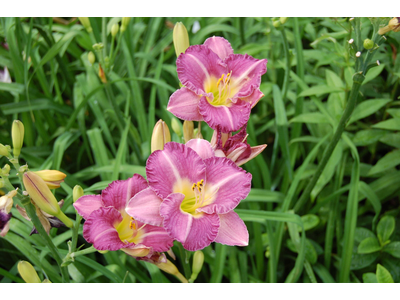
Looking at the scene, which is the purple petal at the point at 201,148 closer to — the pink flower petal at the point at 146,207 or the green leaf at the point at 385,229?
the pink flower petal at the point at 146,207

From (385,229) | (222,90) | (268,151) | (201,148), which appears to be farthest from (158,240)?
(268,151)

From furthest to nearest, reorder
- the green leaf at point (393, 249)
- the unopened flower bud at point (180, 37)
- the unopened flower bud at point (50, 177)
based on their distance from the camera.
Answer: the green leaf at point (393, 249)
the unopened flower bud at point (180, 37)
the unopened flower bud at point (50, 177)

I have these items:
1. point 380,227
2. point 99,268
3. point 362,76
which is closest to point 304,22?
point 362,76

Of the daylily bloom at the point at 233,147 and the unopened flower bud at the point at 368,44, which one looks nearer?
the daylily bloom at the point at 233,147

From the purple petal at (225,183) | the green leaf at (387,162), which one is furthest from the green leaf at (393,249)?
the purple petal at (225,183)

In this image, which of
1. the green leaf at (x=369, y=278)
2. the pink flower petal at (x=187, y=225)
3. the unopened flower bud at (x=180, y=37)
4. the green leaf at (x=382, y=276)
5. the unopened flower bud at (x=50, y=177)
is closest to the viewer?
the pink flower petal at (x=187, y=225)

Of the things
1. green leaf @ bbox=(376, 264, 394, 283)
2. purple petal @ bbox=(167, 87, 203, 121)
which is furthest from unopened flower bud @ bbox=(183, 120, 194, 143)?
green leaf @ bbox=(376, 264, 394, 283)

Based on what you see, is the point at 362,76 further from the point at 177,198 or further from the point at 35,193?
the point at 35,193

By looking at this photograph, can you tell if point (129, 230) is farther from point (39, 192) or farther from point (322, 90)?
point (322, 90)
